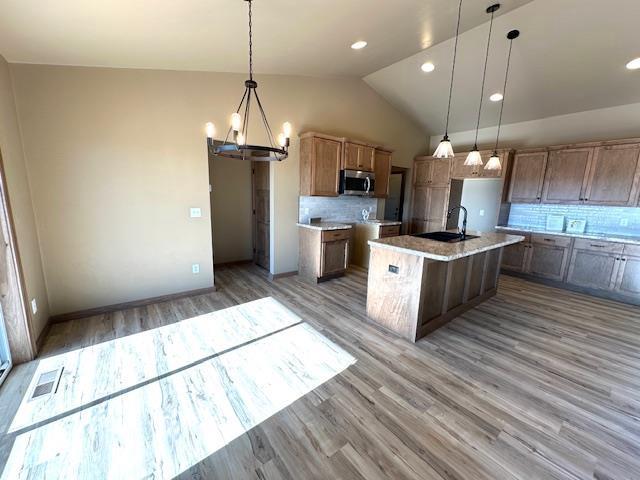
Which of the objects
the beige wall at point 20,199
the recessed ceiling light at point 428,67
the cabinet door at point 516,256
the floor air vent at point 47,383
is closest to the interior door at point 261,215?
the beige wall at point 20,199

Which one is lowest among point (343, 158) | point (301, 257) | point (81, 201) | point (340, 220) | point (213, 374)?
point (213, 374)

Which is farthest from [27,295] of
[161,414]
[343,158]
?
[343,158]

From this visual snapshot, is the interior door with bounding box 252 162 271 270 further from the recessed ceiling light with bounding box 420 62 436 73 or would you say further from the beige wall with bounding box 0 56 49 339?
the recessed ceiling light with bounding box 420 62 436 73

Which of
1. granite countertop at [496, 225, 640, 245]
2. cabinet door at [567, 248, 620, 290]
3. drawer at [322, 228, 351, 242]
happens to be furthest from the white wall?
drawer at [322, 228, 351, 242]

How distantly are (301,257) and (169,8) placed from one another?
135 inches

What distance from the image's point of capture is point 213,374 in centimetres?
221

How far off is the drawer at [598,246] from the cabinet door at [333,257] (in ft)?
11.8

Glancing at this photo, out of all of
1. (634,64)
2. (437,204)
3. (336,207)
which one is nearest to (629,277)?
(634,64)

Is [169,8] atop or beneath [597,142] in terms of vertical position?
atop

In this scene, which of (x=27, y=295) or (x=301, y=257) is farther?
(x=301, y=257)

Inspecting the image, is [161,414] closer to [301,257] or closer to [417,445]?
[417,445]

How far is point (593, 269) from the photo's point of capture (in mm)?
4109

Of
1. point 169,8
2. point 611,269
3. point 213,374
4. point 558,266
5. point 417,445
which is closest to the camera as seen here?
point 417,445

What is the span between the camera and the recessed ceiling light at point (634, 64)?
3330mm
